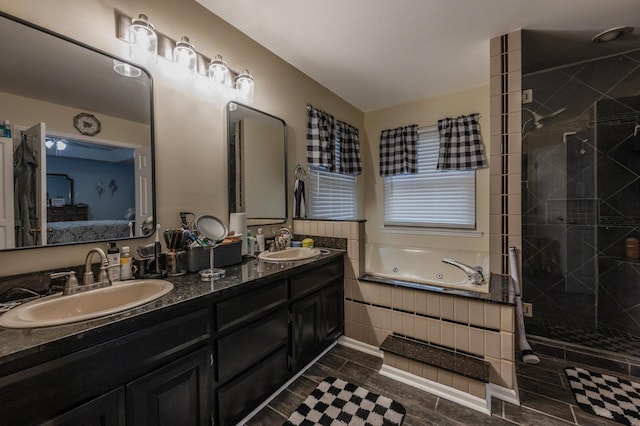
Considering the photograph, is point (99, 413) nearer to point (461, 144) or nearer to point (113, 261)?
point (113, 261)

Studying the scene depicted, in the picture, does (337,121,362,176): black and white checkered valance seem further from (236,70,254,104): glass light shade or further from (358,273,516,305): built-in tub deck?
(358,273,516,305): built-in tub deck

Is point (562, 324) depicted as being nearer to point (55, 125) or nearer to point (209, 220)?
point (209, 220)

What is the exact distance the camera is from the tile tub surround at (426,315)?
1.61 metres

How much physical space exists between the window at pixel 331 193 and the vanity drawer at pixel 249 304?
4.33 feet

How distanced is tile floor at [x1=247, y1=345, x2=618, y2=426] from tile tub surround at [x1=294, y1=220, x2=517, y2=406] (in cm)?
12

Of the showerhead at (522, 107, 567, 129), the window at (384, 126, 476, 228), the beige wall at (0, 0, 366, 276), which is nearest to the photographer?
the beige wall at (0, 0, 366, 276)

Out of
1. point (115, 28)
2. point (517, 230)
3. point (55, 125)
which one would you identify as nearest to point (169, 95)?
point (115, 28)

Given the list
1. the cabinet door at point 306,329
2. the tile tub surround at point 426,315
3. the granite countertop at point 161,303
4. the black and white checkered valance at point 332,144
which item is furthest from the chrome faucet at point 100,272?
the black and white checkered valance at point 332,144

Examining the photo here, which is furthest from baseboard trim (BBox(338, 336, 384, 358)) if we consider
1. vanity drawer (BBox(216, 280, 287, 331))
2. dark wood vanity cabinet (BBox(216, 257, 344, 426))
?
vanity drawer (BBox(216, 280, 287, 331))

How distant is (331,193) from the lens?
3193 mm

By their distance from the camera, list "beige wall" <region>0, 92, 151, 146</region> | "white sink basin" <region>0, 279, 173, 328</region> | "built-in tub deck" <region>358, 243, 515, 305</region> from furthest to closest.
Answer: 1. "built-in tub deck" <region>358, 243, 515, 305</region>
2. "beige wall" <region>0, 92, 151, 146</region>
3. "white sink basin" <region>0, 279, 173, 328</region>

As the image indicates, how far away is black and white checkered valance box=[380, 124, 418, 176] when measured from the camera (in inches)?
132

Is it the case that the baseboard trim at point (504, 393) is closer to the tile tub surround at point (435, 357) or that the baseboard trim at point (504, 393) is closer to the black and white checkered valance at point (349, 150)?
the tile tub surround at point (435, 357)

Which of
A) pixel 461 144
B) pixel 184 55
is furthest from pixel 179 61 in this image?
pixel 461 144
